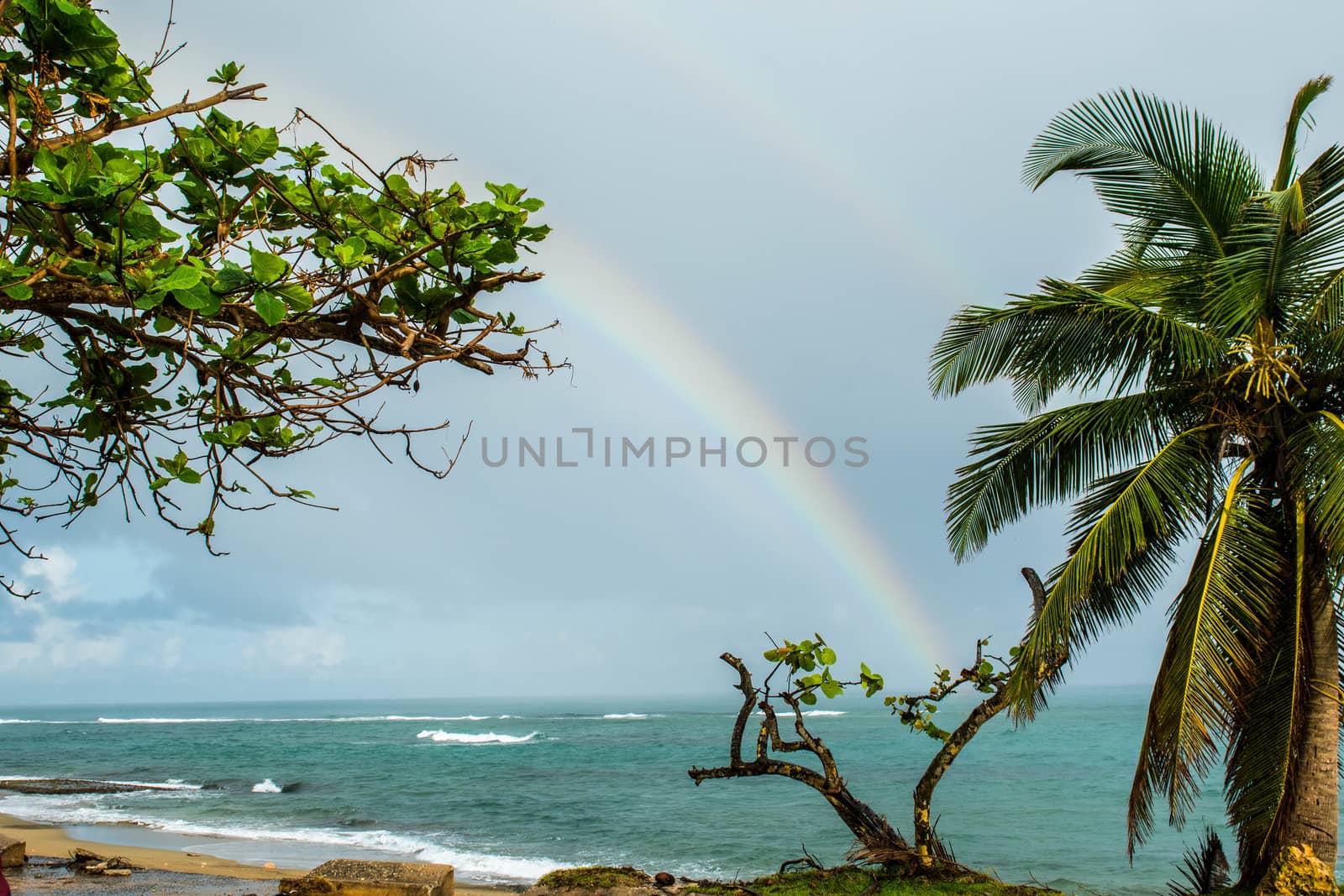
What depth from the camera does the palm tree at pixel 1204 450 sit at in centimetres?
636

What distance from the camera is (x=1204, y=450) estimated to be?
24.0ft

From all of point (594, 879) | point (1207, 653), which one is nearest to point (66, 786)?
point (594, 879)

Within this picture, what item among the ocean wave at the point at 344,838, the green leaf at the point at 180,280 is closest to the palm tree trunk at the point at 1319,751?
the green leaf at the point at 180,280

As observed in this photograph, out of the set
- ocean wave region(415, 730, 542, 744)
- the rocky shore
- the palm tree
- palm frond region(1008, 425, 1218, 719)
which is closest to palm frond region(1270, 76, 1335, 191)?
the palm tree

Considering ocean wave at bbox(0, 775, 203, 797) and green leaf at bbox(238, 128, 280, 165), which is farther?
ocean wave at bbox(0, 775, 203, 797)

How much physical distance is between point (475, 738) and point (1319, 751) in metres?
54.3

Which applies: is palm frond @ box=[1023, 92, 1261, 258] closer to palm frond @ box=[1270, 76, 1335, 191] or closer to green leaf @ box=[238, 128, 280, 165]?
palm frond @ box=[1270, 76, 1335, 191]

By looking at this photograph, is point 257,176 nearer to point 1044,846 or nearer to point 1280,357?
point 1280,357

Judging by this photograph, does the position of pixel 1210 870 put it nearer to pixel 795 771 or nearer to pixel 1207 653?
pixel 1207 653

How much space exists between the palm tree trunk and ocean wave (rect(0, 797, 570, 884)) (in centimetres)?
1020

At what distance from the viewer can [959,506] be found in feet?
27.8

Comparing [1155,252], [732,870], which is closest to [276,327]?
[1155,252]

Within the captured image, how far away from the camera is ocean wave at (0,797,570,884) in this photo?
48.2ft

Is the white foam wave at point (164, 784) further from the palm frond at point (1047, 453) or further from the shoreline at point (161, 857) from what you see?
the palm frond at point (1047, 453)
